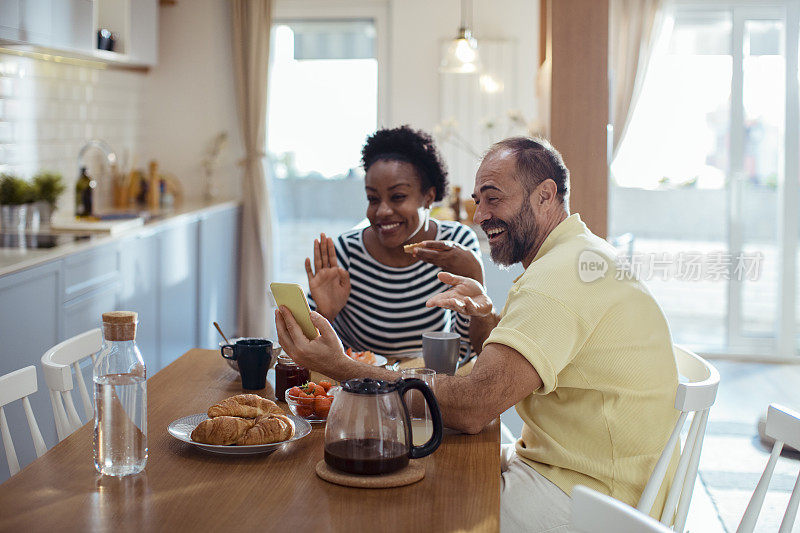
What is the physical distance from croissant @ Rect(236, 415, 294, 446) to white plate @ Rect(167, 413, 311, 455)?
11 mm

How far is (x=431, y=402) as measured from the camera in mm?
1322

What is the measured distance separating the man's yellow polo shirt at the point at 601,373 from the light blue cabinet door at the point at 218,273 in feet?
11.6

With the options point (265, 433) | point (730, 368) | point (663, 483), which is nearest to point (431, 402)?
point (265, 433)

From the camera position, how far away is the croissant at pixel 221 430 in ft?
4.58

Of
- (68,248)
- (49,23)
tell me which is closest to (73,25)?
(49,23)

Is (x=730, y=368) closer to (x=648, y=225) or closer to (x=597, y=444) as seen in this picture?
(x=648, y=225)

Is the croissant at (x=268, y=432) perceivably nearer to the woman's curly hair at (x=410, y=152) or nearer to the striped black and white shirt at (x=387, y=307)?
the striped black and white shirt at (x=387, y=307)

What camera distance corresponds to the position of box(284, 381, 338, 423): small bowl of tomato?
160cm

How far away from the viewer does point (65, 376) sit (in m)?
1.67

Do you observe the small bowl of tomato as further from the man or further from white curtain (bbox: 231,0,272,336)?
white curtain (bbox: 231,0,272,336)

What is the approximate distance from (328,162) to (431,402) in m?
4.39

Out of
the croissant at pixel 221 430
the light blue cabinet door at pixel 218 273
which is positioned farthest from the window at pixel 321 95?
the croissant at pixel 221 430

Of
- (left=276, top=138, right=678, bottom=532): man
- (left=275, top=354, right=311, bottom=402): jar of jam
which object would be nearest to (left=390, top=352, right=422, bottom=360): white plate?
(left=275, top=354, right=311, bottom=402): jar of jam

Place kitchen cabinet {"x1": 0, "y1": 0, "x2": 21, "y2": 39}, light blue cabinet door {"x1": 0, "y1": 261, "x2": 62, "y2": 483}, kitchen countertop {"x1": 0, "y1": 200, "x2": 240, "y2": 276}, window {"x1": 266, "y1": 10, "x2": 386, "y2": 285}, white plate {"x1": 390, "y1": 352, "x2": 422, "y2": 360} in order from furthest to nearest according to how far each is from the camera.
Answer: window {"x1": 266, "y1": 10, "x2": 386, "y2": 285}, kitchen cabinet {"x1": 0, "y1": 0, "x2": 21, "y2": 39}, kitchen countertop {"x1": 0, "y1": 200, "x2": 240, "y2": 276}, light blue cabinet door {"x1": 0, "y1": 261, "x2": 62, "y2": 483}, white plate {"x1": 390, "y1": 352, "x2": 422, "y2": 360}
